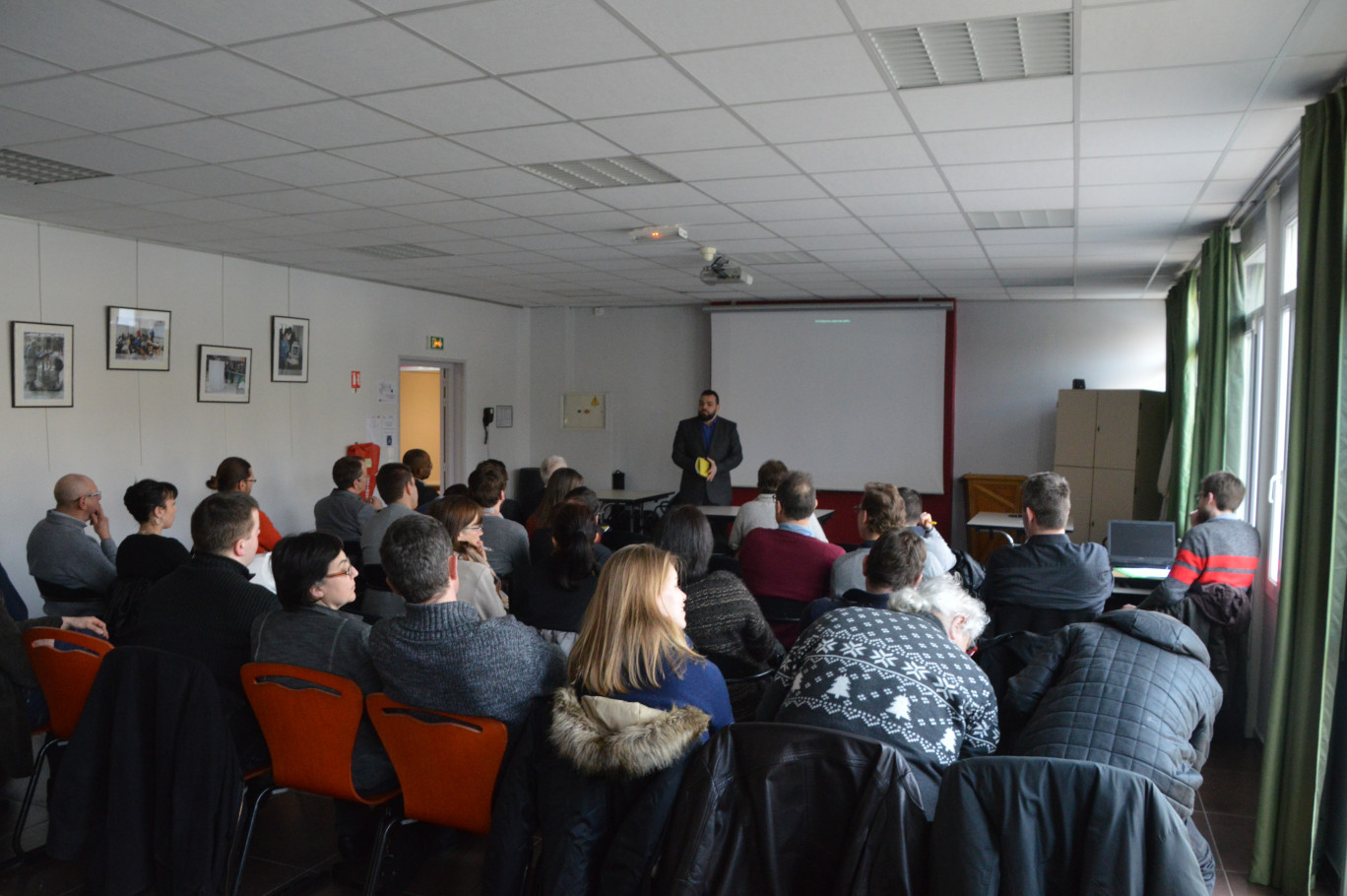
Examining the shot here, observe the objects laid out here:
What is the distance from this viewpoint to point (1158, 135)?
13.1ft

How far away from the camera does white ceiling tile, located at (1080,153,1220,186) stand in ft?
14.2

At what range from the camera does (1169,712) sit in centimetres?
244

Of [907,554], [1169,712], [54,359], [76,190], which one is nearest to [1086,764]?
[1169,712]

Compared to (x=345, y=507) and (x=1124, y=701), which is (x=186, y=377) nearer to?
(x=345, y=507)

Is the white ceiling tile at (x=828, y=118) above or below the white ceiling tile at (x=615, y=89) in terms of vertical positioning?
above

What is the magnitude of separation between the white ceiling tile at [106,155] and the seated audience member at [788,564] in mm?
3339

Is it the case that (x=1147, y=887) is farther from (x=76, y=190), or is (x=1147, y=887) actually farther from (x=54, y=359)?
(x=54, y=359)

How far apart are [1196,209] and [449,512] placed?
455 cm

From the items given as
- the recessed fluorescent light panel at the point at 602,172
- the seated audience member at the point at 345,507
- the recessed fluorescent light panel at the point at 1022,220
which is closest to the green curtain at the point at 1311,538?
the recessed fluorescent light panel at the point at 1022,220

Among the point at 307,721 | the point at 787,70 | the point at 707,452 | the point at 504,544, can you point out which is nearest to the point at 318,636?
the point at 307,721

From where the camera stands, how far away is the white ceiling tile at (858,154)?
4.16 meters

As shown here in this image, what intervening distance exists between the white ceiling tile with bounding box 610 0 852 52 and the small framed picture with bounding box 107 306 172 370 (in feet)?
17.4

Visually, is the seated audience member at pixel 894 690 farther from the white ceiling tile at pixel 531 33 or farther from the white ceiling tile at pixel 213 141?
the white ceiling tile at pixel 213 141

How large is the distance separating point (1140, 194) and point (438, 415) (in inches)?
Result: 295
